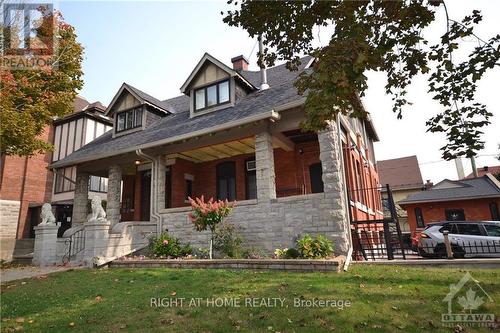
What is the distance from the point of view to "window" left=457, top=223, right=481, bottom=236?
11469 mm

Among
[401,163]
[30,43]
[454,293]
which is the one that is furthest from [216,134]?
[401,163]

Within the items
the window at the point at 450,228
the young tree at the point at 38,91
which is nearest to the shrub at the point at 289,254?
the window at the point at 450,228

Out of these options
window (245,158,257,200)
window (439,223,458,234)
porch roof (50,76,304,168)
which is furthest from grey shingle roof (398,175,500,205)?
porch roof (50,76,304,168)

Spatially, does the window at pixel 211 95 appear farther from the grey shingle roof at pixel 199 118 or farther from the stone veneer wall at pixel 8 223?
the stone veneer wall at pixel 8 223

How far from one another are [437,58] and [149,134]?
1279 cm

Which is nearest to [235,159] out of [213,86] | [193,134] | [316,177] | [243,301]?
[213,86]

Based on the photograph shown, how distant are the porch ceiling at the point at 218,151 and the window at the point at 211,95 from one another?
2123mm

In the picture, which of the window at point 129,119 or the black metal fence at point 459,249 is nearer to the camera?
the black metal fence at point 459,249

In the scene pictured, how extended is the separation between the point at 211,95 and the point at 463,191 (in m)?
19.2

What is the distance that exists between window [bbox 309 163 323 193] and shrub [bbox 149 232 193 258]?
6286mm

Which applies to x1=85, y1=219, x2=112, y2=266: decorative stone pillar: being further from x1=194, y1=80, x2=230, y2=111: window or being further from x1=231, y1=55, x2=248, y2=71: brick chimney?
x1=231, y1=55, x2=248, y2=71: brick chimney

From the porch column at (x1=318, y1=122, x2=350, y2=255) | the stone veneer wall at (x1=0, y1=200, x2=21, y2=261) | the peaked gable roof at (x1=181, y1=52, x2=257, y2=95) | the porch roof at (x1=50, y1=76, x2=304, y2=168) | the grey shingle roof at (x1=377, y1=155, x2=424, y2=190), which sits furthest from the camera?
the grey shingle roof at (x1=377, y1=155, x2=424, y2=190)

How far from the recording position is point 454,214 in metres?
21.5

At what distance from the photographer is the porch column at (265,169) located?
10992 mm
